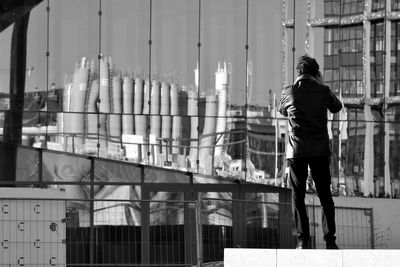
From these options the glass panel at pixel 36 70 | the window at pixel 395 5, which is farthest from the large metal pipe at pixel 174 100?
the window at pixel 395 5

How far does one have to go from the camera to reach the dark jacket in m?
11.4

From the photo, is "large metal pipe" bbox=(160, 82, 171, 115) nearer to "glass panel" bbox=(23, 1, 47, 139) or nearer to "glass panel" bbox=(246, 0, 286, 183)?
"glass panel" bbox=(246, 0, 286, 183)

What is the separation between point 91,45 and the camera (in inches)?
837

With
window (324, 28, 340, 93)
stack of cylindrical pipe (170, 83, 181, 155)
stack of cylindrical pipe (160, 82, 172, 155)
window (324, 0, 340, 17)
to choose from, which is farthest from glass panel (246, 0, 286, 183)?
stack of cylindrical pipe (160, 82, 172, 155)

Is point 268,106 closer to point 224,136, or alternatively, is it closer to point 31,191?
point 224,136

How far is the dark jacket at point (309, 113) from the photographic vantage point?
11.4 meters

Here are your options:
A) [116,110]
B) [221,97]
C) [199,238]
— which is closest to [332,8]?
[221,97]

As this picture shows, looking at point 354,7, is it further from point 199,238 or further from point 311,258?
point 311,258

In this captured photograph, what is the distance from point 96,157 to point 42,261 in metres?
6.18

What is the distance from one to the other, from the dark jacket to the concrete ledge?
Result: 110 centimetres

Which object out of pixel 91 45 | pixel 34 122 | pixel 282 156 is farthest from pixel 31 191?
pixel 282 156

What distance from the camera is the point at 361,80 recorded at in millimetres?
21250

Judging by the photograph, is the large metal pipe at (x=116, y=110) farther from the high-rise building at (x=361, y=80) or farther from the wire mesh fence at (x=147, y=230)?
the high-rise building at (x=361, y=80)

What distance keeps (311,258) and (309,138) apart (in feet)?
4.26
